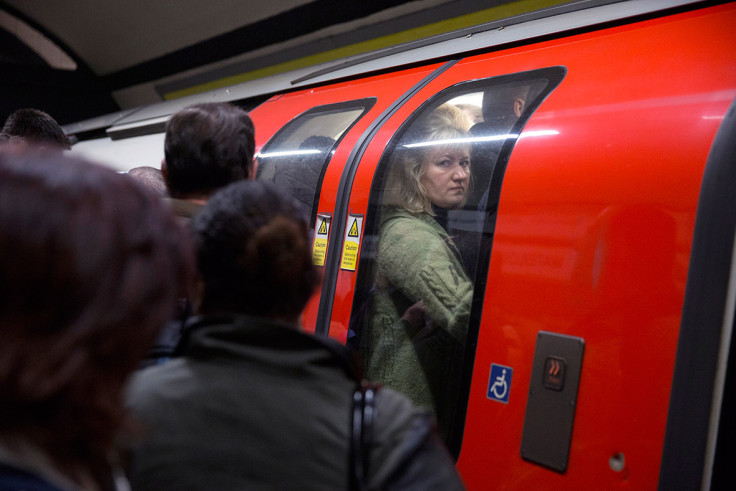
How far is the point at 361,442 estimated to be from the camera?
33.4 inches

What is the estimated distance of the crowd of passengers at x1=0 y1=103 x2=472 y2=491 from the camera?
1.76 ft

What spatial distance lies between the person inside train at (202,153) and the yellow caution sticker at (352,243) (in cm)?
61

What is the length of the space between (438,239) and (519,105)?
1.57 ft

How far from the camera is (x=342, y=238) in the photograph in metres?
2.14

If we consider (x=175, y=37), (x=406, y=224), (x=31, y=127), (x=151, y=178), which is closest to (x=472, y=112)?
(x=406, y=224)

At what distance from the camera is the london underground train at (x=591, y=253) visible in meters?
1.29

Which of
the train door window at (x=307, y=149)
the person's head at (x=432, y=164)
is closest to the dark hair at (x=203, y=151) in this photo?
the person's head at (x=432, y=164)

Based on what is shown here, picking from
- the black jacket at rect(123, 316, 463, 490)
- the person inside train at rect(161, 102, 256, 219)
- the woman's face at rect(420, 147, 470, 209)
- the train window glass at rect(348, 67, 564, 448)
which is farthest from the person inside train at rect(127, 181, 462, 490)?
the woman's face at rect(420, 147, 470, 209)

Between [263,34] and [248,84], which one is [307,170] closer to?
[248,84]

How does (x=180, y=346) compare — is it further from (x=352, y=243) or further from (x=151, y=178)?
(x=151, y=178)

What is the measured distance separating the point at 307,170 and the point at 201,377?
1671 millimetres

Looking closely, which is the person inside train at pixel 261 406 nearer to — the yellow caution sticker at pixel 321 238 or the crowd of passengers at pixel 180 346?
the crowd of passengers at pixel 180 346

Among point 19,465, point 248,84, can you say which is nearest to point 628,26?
point 19,465

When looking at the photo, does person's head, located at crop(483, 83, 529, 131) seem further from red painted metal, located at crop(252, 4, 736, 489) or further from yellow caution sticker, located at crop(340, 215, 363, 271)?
yellow caution sticker, located at crop(340, 215, 363, 271)
